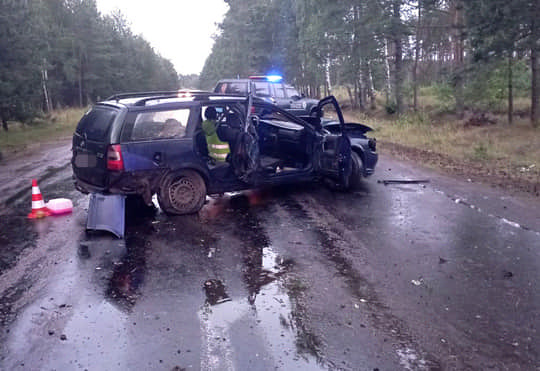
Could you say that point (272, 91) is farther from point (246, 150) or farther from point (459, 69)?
point (246, 150)

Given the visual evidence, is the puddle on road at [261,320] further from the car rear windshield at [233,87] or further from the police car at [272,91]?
the police car at [272,91]

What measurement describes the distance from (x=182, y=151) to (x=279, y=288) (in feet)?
11.1

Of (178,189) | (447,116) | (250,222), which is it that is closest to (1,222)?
(178,189)

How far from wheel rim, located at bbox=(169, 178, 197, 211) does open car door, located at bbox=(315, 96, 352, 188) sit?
7.96ft

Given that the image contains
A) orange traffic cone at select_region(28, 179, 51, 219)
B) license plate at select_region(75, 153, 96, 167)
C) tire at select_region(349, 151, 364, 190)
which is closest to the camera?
license plate at select_region(75, 153, 96, 167)

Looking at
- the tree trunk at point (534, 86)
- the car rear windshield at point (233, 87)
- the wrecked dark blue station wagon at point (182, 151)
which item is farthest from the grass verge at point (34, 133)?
the tree trunk at point (534, 86)

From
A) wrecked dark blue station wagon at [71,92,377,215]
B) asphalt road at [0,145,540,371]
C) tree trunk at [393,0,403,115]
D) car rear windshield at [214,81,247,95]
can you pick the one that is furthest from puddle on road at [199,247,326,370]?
tree trunk at [393,0,403,115]

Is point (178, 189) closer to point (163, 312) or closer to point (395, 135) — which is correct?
point (163, 312)

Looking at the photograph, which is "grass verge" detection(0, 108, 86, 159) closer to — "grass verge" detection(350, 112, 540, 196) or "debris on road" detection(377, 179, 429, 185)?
"debris on road" detection(377, 179, 429, 185)

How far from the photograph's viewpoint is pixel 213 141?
8359mm

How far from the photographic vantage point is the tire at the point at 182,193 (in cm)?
792


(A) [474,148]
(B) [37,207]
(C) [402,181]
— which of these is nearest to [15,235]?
(B) [37,207]

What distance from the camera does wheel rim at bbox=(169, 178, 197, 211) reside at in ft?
26.2

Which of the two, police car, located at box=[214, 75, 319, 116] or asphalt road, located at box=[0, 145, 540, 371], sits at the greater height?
police car, located at box=[214, 75, 319, 116]
